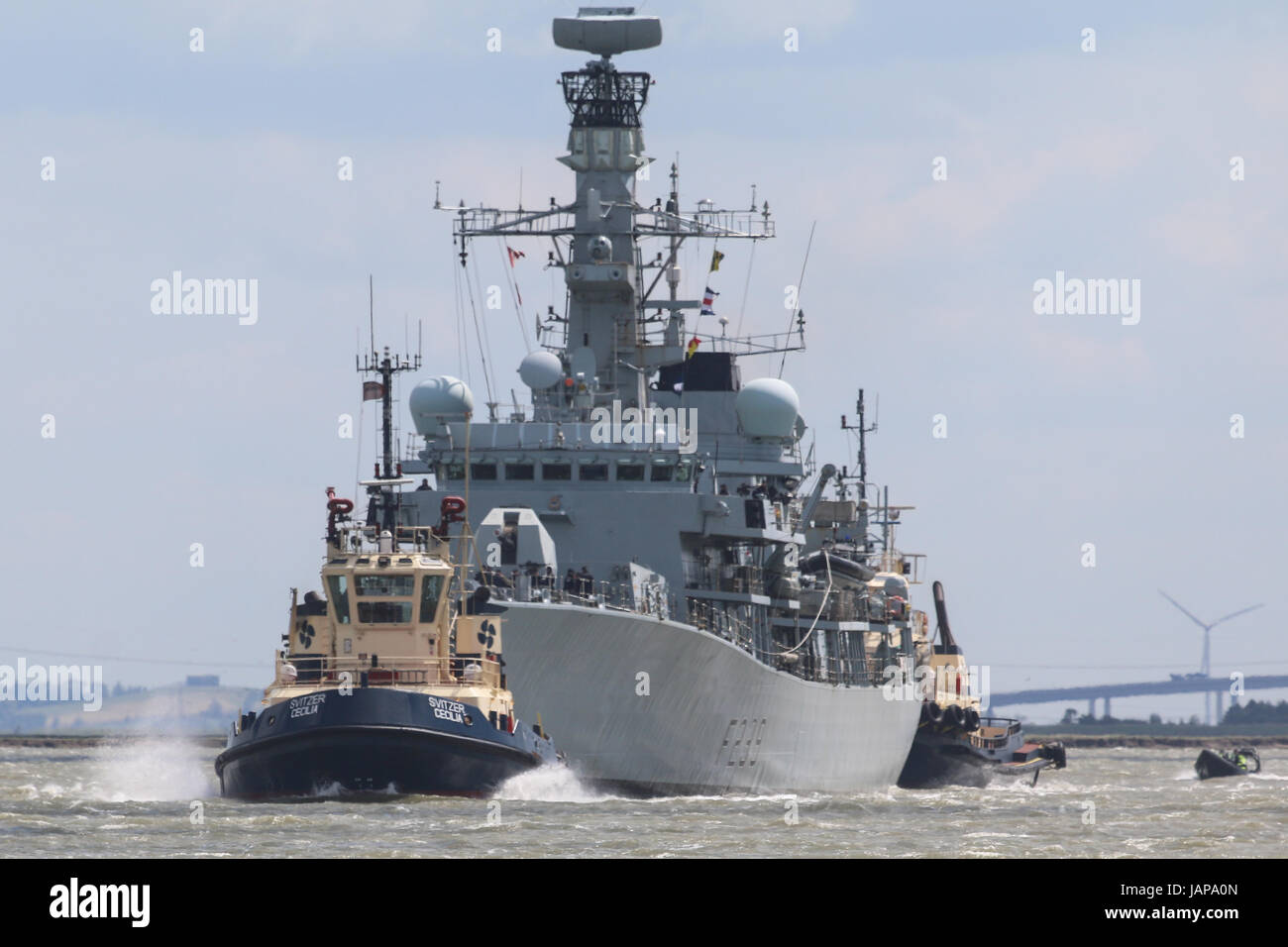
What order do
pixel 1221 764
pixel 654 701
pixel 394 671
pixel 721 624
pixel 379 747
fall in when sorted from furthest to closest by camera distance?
1. pixel 1221 764
2. pixel 721 624
3. pixel 654 701
4. pixel 394 671
5. pixel 379 747

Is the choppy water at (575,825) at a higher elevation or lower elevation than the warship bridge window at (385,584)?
lower

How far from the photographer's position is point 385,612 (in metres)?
40.5

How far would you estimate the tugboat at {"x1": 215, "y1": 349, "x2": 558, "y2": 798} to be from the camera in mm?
38188

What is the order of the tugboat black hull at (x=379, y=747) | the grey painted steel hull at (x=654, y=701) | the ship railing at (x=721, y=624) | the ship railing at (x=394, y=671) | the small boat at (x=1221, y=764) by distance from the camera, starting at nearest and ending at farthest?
the tugboat black hull at (x=379, y=747), the ship railing at (x=394, y=671), the grey painted steel hull at (x=654, y=701), the ship railing at (x=721, y=624), the small boat at (x=1221, y=764)

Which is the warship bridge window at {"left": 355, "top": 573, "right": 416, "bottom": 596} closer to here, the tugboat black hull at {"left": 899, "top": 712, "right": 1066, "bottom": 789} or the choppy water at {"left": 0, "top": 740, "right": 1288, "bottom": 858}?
the choppy water at {"left": 0, "top": 740, "right": 1288, "bottom": 858}

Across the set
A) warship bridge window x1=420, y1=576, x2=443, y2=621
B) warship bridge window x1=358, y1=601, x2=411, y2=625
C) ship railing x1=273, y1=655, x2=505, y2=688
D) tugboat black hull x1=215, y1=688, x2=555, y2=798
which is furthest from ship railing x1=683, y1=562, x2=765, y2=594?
tugboat black hull x1=215, y1=688, x2=555, y2=798

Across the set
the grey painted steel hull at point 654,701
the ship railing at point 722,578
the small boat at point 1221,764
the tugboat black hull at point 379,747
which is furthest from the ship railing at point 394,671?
the small boat at point 1221,764

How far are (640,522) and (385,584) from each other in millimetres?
10630

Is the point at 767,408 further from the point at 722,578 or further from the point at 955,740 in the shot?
the point at 955,740

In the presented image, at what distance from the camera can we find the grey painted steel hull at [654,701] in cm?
4338

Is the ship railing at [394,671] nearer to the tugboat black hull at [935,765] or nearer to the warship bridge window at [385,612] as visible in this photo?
the warship bridge window at [385,612]

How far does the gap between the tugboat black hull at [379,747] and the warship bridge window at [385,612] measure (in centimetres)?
238

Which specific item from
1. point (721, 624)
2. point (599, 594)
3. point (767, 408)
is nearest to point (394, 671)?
point (599, 594)
